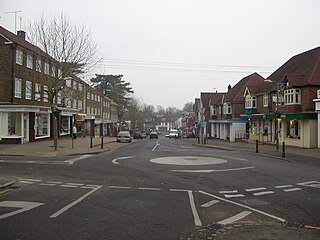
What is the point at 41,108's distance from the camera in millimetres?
33375

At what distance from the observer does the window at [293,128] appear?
34000 mm

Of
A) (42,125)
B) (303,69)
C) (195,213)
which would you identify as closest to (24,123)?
(42,125)

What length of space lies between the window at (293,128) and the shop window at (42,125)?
2543cm

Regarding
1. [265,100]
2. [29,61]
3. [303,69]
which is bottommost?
[265,100]

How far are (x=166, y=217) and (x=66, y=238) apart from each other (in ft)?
7.33

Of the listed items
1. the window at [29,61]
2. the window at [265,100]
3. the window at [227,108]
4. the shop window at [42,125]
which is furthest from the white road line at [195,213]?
the window at [227,108]

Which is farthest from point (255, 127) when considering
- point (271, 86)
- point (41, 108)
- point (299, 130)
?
point (41, 108)

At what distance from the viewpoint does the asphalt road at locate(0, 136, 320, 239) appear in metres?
6.29

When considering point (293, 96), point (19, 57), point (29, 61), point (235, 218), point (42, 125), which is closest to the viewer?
point (235, 218)

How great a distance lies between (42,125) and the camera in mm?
36219

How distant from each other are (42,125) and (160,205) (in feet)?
99.8

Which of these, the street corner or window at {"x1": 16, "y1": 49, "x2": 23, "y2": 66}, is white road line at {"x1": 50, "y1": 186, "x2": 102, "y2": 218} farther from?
window at {"x1": 16, "y1": 49, "x2": 23, "y2": 66}

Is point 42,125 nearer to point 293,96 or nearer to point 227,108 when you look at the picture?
point 293,96

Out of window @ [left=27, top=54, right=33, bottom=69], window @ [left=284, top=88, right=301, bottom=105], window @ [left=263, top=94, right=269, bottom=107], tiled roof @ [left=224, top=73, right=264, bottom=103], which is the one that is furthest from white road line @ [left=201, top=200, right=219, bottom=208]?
tiled roof @ [left=224, top=73, right=264, bottom=103]
